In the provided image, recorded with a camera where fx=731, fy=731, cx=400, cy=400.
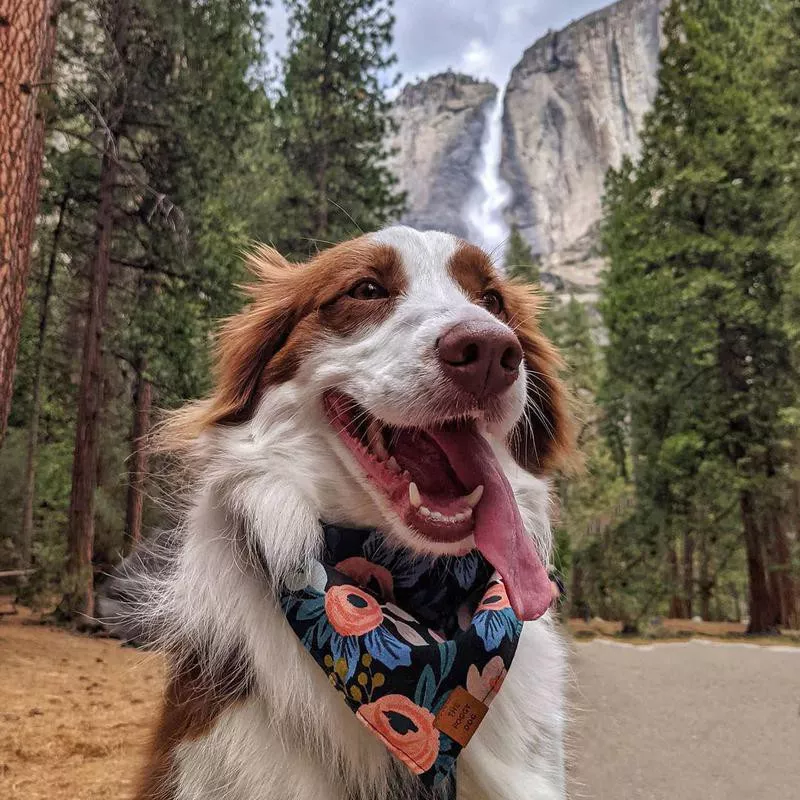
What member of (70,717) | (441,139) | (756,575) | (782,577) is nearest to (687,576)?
(782,577)

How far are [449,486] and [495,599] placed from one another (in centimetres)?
31

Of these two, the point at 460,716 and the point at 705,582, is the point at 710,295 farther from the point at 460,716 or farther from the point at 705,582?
the point at 460,716

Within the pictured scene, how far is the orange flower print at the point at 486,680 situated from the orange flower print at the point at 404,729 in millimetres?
125

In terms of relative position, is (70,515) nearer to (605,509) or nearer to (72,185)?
(72,185)

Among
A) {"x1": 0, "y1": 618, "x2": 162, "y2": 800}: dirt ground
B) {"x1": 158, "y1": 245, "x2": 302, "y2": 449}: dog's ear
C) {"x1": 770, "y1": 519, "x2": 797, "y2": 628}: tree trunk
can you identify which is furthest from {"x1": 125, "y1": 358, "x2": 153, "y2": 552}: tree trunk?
{"x1": 770, "y1": 519, "x2": 797, "y2": 628}: tree trunk

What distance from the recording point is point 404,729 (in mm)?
1668

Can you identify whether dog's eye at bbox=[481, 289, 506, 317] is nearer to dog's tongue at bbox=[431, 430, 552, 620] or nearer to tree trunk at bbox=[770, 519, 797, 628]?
dog's tongue at bbox=[431, 430, 552, 620]

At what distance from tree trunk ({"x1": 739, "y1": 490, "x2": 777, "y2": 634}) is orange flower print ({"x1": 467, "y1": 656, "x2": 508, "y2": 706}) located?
10.3 meters

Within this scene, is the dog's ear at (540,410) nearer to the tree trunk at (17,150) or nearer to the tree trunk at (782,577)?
the tree trunk at (17,150)

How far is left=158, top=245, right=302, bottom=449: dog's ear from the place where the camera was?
7.09 ft

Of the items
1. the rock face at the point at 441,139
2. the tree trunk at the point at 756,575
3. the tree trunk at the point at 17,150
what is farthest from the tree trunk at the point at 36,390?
the rock face at the point at 441,139

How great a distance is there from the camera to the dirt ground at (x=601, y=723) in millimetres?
3568

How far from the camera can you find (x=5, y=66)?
384 cm

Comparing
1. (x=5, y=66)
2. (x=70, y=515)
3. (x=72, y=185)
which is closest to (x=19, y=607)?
(x=70, y=515)
